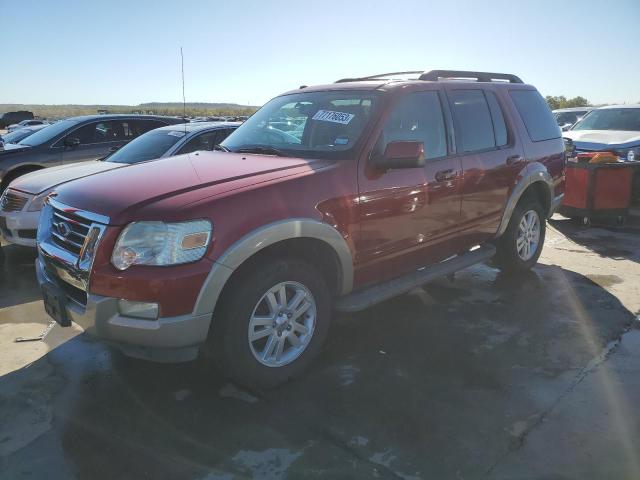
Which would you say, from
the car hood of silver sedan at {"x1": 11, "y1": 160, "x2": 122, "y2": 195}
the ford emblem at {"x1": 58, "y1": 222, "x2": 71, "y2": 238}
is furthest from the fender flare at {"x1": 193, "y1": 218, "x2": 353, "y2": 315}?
the car hood of silver sedan at {"x1": 11, "y1": 160, "x2": 122, "y2": 195}

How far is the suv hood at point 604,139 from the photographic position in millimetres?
8930

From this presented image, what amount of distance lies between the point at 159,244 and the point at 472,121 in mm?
3030

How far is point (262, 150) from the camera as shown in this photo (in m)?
3.89

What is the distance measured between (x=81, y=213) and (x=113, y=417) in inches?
46.9

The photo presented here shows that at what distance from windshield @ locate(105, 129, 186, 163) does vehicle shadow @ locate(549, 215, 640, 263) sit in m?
5.58

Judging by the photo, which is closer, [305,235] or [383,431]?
[383,431]

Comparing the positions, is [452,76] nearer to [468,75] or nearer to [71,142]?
[468,75]

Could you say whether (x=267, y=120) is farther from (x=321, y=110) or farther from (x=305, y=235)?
(x=305, y=235)

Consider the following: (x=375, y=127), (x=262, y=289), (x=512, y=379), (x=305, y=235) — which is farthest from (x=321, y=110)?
(x=512, y=379)

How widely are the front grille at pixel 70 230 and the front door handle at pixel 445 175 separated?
99.8 inches

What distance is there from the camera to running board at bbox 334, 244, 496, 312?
3551 millimetres

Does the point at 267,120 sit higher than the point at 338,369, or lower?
higher

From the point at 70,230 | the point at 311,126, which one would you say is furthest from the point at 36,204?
the point at 311,126

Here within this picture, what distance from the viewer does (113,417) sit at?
2.95 metres
